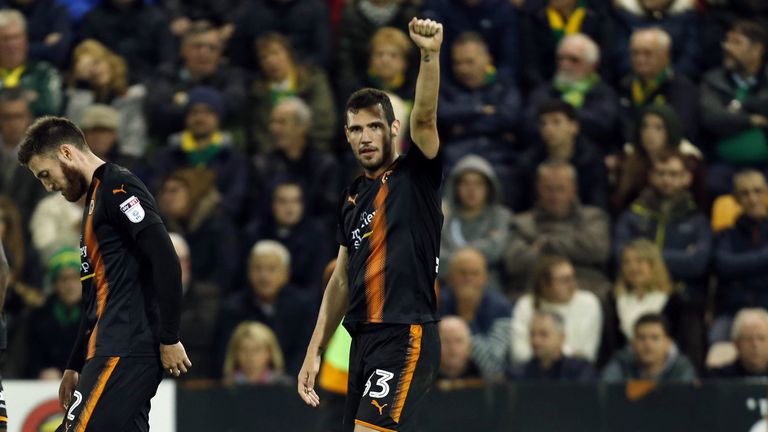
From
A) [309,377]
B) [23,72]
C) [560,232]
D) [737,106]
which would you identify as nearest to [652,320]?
[560,232]

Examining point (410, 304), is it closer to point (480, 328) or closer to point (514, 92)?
point (480, 328)

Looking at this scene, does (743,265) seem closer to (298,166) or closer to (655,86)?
(655,86)

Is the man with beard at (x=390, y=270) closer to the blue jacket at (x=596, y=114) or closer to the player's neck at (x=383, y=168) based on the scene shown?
the player's neck at (x=383, y=168)

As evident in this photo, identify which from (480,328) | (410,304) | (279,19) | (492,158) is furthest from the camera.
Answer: (279,19)

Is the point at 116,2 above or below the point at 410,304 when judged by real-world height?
above

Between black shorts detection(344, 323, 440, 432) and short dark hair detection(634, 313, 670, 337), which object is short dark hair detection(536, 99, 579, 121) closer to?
short dark hair detection(634, 313, 670, 337)

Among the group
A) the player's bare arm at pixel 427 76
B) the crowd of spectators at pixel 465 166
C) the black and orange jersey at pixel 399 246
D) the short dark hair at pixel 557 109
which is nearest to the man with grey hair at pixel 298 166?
the crowd of spectators at pixel 465 166

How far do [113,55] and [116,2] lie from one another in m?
0.76

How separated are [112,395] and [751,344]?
6113 mm

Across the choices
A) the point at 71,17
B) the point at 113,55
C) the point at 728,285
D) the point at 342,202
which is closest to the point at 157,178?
the point at 113,55

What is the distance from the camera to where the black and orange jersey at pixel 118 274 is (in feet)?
24.3

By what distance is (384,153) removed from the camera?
25.1 feet

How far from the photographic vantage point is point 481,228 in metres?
13.1

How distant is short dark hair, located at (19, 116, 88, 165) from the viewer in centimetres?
754
